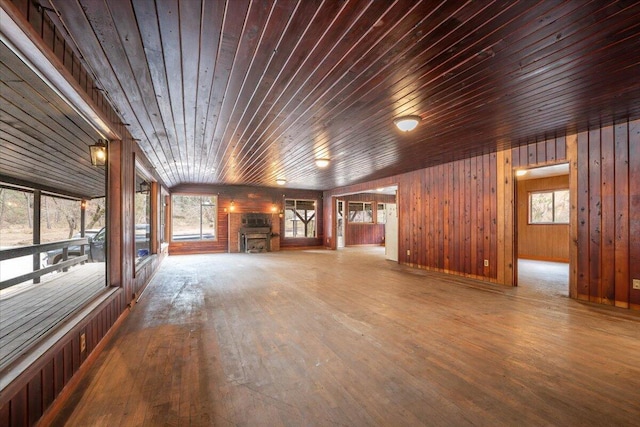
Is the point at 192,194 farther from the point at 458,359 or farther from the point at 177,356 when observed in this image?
the point at 458,359

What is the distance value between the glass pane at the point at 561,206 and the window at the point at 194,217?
10.9 m

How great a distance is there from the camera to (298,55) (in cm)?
219

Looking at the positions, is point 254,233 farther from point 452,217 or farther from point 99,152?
point 99,152

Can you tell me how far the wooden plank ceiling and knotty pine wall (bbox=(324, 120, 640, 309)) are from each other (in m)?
0.49

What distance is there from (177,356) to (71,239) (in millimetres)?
6036

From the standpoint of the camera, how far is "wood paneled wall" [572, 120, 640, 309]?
3639 millimetres

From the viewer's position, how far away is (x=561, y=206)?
26.6 ft

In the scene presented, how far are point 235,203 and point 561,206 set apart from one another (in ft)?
34.1

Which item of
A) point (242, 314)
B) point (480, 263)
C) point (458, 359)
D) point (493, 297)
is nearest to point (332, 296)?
point (242, 314)

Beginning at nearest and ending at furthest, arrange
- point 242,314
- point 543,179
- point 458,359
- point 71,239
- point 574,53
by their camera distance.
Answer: point 574,53
point 458,359
point 242,314
point 71,239
point 543,179

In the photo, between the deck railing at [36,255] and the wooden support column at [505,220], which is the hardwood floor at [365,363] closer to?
the wooden support column at [505,220]

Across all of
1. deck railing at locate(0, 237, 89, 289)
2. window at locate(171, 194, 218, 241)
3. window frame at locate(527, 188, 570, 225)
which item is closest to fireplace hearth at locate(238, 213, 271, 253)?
window at locate(171, 194, 218, 241)

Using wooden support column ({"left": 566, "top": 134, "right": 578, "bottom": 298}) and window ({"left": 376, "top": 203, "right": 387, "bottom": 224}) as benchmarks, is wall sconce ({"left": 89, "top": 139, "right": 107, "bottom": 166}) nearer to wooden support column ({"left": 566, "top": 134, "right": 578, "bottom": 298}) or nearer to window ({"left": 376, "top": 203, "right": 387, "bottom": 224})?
wooden support column ({"left": 566, "top": 134, "right": 578, "bottom": 298})

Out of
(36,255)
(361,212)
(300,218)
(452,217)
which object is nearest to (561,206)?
(452,217)
